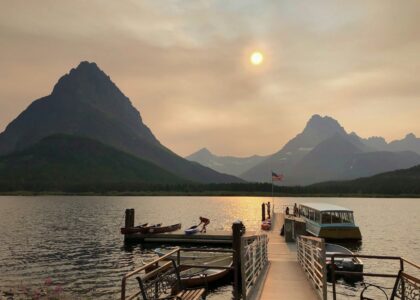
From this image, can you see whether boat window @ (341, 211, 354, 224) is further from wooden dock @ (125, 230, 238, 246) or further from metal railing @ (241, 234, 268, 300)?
metal railing @ (241, 234, 268, 300)

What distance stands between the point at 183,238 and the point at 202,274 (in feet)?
77.0

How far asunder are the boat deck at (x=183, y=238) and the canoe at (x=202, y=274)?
17.4m

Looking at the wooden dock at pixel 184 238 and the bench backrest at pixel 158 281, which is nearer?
the bench backrest at pixel 158 281

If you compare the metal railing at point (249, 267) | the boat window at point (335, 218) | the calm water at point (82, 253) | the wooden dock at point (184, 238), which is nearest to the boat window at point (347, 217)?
the boat window at point (335, 218)

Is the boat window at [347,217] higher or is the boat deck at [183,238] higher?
the boat window at [347,217]

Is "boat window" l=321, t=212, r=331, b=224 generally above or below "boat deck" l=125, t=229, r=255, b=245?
above

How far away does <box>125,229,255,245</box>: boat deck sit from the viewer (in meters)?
49.0

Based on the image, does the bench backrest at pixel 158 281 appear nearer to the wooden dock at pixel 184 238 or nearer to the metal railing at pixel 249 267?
the metal railing at pixel 249 267

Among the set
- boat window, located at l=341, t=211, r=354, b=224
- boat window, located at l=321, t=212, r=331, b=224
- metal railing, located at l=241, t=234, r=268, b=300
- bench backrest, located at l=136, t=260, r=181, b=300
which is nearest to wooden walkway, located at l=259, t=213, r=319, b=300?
metal railing, located at l=241, t=234, r=268, b=300

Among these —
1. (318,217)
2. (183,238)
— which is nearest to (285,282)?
(183,238)

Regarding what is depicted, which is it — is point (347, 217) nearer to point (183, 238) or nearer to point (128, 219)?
point (183, 238)

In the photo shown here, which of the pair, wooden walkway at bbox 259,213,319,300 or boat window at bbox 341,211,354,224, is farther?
boat window at bbox 341,211,354,224

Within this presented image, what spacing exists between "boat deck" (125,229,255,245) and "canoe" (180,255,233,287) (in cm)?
1741

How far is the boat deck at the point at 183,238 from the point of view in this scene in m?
49.0
